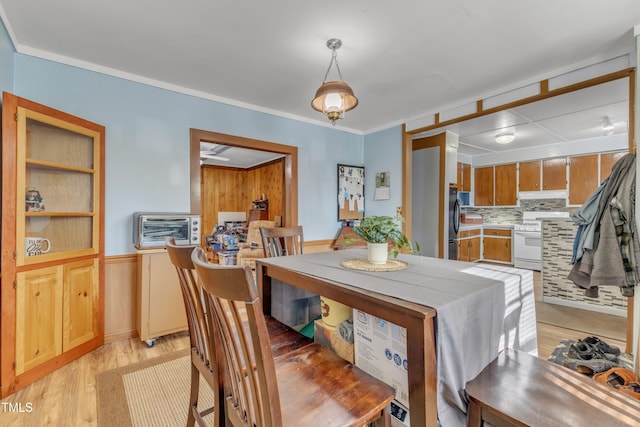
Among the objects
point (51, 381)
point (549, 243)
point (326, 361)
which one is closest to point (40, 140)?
point (51, 381)

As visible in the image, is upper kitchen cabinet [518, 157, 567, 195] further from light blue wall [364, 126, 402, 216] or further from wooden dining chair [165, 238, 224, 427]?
wooden dining chair [165, 238, 224, 427]

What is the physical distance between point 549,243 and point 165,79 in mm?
4789

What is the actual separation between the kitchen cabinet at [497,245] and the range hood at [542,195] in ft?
2.44

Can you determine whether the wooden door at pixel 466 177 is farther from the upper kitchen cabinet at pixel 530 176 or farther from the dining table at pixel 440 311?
the dining table at pixel 440 311

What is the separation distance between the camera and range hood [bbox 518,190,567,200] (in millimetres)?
5205

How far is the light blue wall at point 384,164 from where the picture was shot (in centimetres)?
398

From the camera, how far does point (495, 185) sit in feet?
20.0

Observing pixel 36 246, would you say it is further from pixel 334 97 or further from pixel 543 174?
pixel 543 174

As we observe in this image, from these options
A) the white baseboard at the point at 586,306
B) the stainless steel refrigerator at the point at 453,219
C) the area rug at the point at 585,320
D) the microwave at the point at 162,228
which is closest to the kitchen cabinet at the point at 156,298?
the microwave at the point at 162,228

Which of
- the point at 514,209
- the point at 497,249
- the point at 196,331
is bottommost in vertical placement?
the point at 497,249

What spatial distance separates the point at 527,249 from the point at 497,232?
69 centimetres

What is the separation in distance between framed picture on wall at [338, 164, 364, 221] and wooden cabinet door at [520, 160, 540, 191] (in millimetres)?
3644

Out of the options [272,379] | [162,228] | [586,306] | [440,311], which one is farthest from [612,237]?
[162,228]

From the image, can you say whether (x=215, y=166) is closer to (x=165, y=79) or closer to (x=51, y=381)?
(x=165, y=79)
